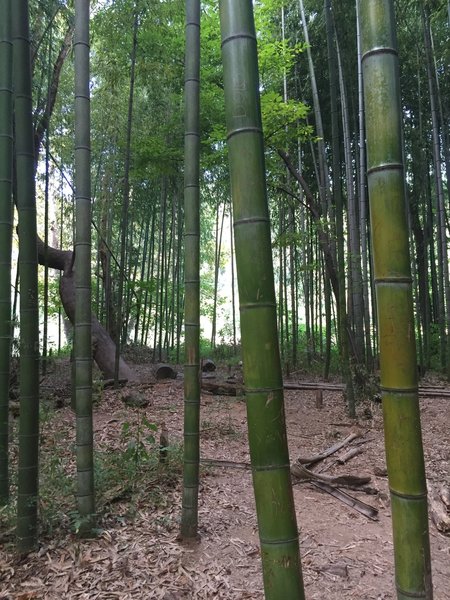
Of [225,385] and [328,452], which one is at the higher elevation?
[225,385]

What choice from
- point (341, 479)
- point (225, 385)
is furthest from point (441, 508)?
point (225, 385)

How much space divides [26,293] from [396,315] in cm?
188

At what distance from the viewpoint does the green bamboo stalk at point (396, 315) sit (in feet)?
3.15

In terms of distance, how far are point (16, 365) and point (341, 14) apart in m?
5.93

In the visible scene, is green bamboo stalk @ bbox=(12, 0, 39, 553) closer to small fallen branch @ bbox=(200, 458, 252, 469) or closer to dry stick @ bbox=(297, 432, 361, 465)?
small fallen branch @ bbox=(200, 458, 252, 469)

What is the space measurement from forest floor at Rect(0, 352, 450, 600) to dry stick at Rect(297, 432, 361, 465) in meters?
0.06

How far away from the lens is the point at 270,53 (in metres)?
5.45

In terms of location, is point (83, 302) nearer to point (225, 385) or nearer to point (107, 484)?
point (107, 484)

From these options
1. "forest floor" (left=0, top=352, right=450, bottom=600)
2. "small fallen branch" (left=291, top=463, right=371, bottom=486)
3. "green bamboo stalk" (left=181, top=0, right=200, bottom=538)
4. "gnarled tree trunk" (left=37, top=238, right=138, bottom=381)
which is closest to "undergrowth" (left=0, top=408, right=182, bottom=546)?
"forest floor" (left=0, top=352, right=450, bottom=600)

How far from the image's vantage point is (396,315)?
970mm

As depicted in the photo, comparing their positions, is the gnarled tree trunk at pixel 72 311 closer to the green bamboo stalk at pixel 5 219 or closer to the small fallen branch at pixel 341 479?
the small fallen branch at pixel 341 479

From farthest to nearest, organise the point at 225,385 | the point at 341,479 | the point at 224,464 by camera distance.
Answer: the point at 225,385 → the point at 224,464 → the point at 341,479

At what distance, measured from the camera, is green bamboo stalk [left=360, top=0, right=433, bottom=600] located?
96 centimetres

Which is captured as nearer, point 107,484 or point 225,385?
point 107,484
